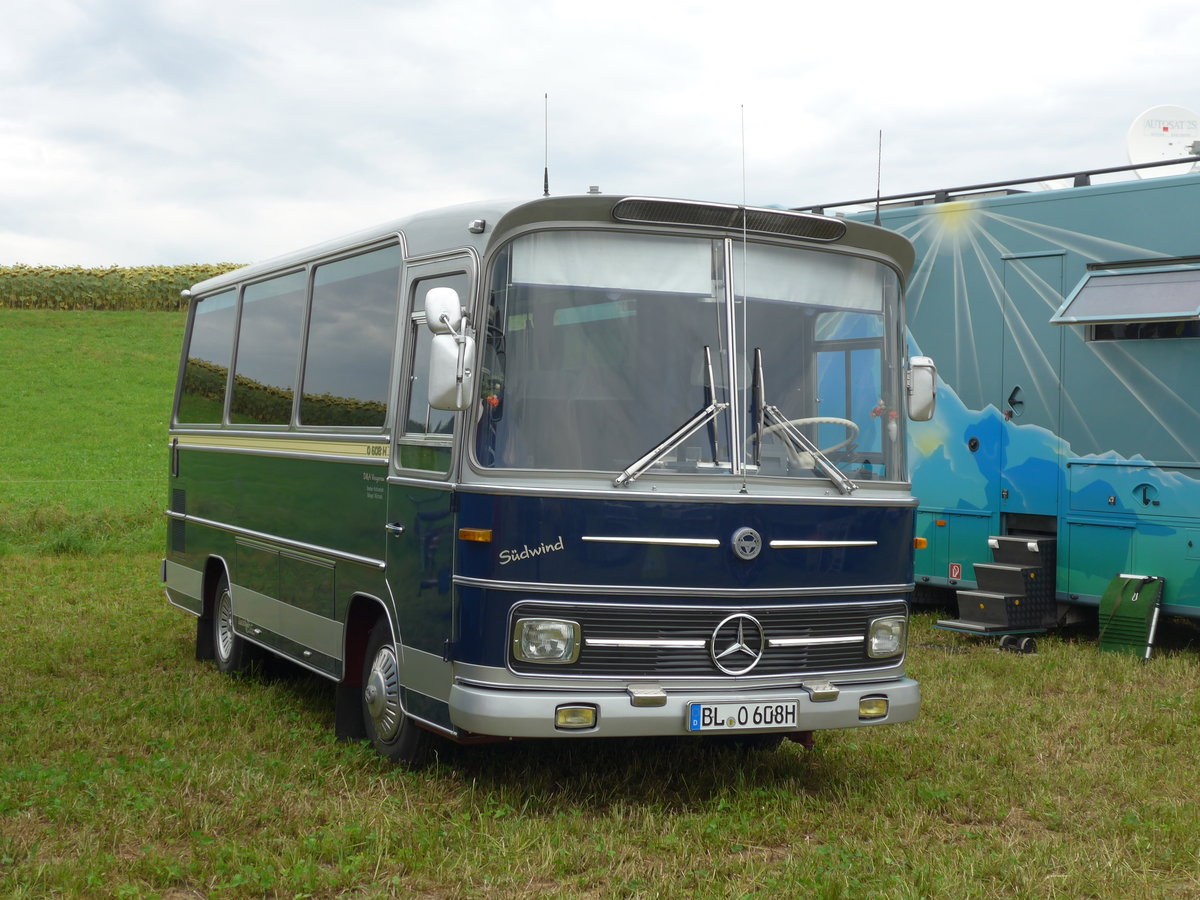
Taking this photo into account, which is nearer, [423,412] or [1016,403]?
[423,412]

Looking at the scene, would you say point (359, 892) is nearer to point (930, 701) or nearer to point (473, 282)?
point (473, 282)

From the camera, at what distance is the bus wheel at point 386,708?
21.9 feet

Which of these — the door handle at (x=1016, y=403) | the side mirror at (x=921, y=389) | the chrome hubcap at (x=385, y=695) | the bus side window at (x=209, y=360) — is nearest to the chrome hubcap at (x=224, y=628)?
the bus side window at (x=209, y=360)

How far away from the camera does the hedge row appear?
5103 centimetres

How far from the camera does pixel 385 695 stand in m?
6.86

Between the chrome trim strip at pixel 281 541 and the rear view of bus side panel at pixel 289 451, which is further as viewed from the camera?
the rear view of bus side panel at pixel 289 451

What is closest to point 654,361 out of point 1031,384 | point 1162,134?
point 1031,384

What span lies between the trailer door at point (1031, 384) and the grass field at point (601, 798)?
1.46 meters

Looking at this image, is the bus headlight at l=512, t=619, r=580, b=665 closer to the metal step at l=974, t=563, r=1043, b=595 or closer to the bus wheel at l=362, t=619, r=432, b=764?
the bus wheel at l=362, t=619, r=432, b=764

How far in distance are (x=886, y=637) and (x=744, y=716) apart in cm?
99

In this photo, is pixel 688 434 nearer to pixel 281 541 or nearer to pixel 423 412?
pixel 423 412

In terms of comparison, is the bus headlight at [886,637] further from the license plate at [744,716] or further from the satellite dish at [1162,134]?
the satellite dish at [1162,134]

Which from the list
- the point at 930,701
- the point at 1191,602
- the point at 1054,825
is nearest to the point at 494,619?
the point at 1054,825

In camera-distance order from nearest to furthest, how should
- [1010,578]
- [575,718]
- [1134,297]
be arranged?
[575,718], [1134,297], [1010,578]
